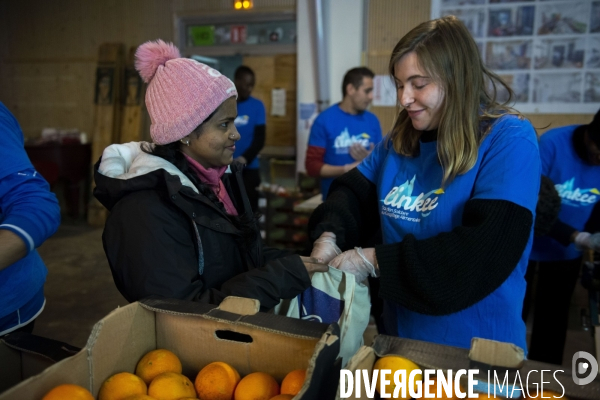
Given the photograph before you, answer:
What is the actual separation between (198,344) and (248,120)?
4229 mm

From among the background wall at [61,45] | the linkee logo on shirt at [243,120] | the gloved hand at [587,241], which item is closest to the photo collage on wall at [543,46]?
the linkee logo on shirt at [243,120]

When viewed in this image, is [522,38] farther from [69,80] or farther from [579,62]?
[69,80]

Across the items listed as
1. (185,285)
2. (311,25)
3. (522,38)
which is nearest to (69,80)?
(311,25)

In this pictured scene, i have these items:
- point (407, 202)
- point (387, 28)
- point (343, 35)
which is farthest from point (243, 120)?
point (407, 202)

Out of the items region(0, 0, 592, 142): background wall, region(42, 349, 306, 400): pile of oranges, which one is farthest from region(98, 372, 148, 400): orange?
region(0, 0, 592, 142): background wall

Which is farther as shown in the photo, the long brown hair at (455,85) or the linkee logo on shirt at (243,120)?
the linkee logo on shirt at (243,120)

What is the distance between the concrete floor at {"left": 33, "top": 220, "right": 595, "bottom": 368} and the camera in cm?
341

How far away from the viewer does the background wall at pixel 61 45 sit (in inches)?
247

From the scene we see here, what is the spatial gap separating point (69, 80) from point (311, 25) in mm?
3467

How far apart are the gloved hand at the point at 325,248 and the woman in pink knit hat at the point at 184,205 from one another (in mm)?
140

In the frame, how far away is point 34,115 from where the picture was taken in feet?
22.9

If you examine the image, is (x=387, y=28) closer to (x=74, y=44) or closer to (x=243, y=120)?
(x=243, y=120)

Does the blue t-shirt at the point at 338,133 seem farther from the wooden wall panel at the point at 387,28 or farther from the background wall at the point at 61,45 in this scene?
the background wall at the point at 61,45

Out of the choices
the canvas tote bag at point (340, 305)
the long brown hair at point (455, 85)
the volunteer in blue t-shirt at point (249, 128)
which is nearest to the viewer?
the canvas tote bag at point (340, 305)
